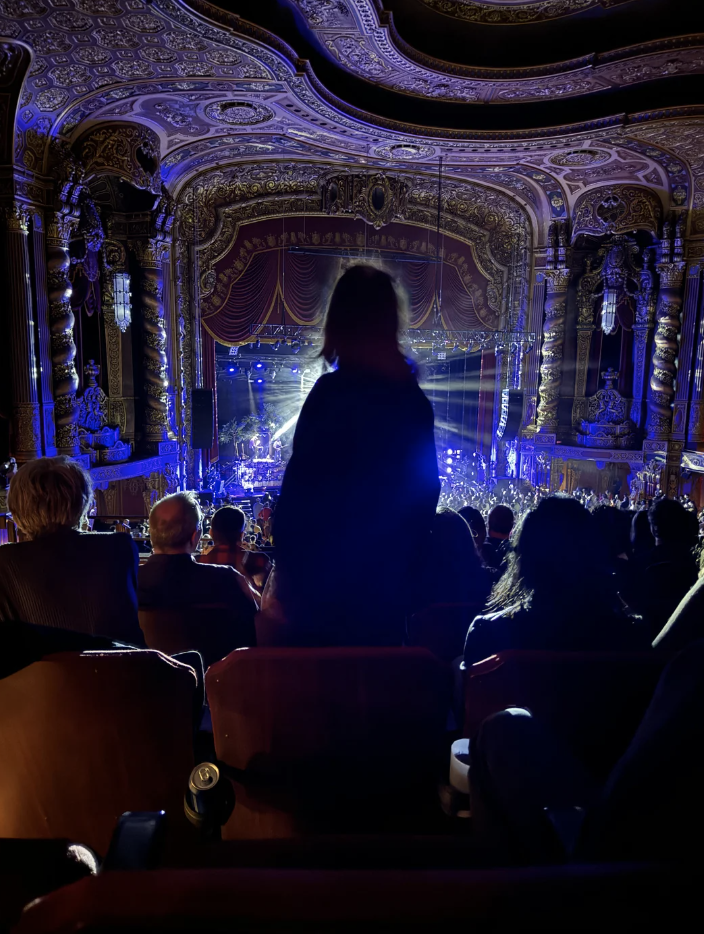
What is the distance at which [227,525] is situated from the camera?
319 centimetres

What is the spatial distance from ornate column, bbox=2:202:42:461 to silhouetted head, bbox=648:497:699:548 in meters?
6.14

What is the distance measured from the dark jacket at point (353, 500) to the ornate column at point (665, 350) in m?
9.88

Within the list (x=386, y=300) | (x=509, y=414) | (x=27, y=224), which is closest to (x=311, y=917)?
(x=386, y=300)

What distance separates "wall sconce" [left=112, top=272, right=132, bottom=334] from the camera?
8.52 meters

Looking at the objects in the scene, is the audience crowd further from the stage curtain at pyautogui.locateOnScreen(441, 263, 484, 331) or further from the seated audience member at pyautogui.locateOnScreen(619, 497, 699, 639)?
the stage curtain at pyautogui.locateOnScreen(441, 263, 484, 331)


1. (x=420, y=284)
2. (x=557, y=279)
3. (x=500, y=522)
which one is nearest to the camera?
(x=500, y=522)

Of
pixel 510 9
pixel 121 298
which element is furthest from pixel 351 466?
pixel 121 298

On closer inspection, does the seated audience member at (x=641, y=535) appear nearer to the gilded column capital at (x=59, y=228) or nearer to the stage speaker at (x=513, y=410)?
the gilded column capital at (x=59, y=228)

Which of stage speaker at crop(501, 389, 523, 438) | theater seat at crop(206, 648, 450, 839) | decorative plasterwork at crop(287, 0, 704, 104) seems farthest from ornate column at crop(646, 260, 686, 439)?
theater seat at crop(206, 648, 450, 839)

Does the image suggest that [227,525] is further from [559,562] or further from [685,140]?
[685,140]

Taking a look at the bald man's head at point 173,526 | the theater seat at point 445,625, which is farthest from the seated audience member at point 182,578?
the theater seat at point 445,625

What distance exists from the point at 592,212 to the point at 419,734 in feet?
34.1

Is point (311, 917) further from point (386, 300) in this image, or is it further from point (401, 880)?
point (386, 300)

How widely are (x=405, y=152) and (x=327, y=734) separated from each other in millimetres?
8767
